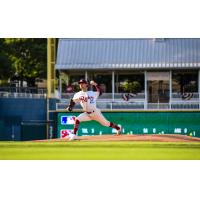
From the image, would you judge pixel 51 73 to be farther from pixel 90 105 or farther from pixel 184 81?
pixel 184 81

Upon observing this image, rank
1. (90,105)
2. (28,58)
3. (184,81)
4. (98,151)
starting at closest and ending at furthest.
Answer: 1. (98,151)
2. (90,105)
3. (184,81)
4. (28,58)

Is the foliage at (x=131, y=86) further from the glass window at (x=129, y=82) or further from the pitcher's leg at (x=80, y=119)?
the pitcher's leg at (x=80, y=119)

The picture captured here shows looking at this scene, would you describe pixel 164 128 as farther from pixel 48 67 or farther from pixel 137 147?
pixel 48 67

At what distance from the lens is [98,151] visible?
20.0 meters

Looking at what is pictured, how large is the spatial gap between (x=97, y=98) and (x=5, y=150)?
1.80 m

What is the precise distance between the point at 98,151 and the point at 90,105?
977mm

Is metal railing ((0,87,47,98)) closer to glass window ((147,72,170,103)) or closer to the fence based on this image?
the fence

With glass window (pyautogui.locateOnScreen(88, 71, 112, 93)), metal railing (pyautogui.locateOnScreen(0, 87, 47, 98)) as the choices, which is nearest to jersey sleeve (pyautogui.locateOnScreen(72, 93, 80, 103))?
glass window (pyautogui.locateOnScreen(88, 71, 112, 93))

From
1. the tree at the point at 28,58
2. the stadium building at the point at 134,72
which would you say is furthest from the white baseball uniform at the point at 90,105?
the tree at the point at 28,58

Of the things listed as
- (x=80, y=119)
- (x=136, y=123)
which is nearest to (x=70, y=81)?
(x=80, y=119)

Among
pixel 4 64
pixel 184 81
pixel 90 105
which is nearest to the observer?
pixel 4 64

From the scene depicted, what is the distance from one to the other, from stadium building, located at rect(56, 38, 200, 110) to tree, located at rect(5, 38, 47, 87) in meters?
0.28

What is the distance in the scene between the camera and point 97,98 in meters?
20.7
